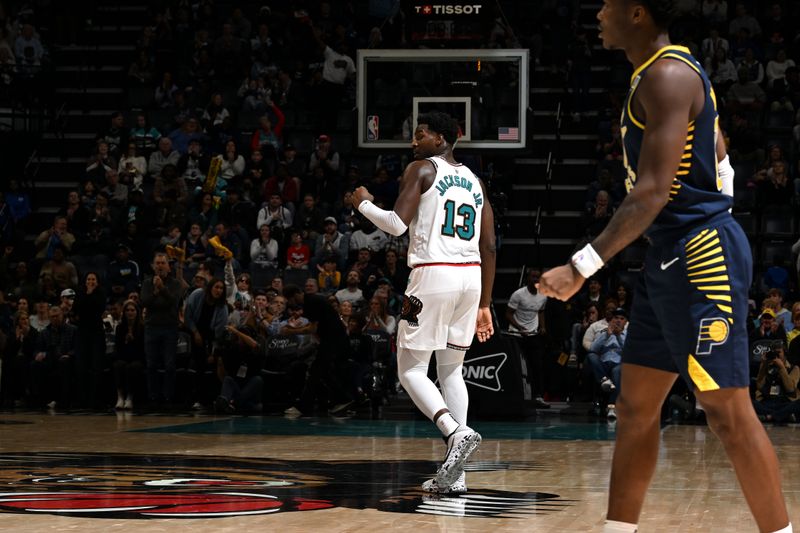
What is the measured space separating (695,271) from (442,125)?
10.9 feet

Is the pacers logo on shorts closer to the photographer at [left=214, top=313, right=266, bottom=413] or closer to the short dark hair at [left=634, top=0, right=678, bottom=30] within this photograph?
the short dark hair at [left=634, top=0, right=678, bottom=30]

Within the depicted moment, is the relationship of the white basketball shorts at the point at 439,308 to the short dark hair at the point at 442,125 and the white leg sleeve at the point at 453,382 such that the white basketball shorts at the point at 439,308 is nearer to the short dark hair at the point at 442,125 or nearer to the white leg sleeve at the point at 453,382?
the white leg sleeve at the point at 453,382

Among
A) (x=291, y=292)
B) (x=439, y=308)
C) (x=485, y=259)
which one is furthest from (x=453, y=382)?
(x=291, y=292)

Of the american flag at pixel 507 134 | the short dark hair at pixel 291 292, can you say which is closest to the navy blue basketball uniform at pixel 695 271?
the american flag at pixel 507 134

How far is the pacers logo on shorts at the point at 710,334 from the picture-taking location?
11.9 feet

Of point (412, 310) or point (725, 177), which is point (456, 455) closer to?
point (412, 310)

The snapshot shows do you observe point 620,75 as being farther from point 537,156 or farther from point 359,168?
point 359,168

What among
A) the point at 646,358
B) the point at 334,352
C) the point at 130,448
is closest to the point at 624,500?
the point at 646,358

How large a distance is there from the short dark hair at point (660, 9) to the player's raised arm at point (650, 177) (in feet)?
0.84

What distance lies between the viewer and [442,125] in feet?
22.5

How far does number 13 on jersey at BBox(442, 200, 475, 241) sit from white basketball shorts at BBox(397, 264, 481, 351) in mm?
174

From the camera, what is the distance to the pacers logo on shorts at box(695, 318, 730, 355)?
11.9ft

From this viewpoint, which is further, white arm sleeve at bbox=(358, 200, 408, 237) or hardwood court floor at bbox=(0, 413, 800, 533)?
white arm sleeve at bbox=(358, 200, 408, 237)

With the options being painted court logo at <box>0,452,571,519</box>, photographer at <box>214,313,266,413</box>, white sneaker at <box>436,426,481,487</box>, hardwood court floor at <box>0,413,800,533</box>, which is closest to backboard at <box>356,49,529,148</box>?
photographer at <box>214,313,266,413</box>
